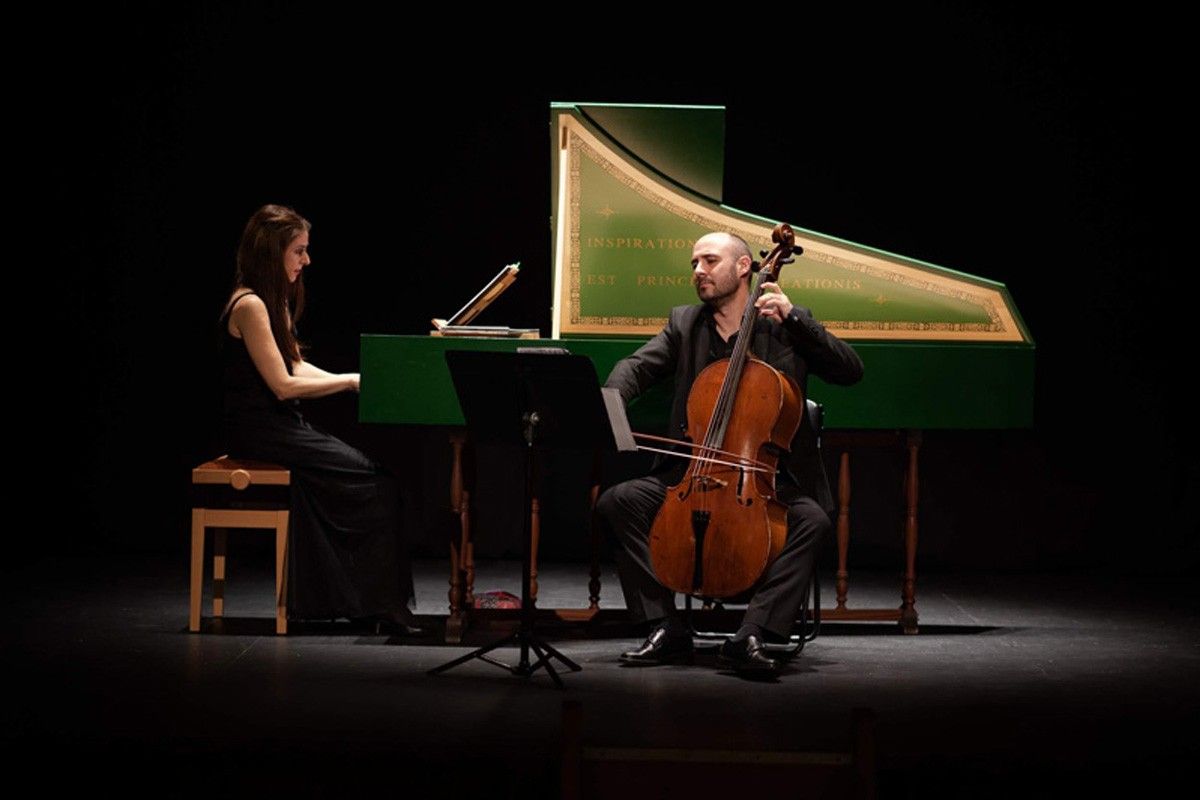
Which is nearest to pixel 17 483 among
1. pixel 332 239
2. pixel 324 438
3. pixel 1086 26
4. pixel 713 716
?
pixel 332 239

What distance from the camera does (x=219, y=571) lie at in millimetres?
4941

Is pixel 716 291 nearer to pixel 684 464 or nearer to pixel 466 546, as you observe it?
pixel 684 464

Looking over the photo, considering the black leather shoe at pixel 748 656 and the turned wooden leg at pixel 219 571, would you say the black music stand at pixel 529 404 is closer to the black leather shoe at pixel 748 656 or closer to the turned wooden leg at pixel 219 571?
the black leather shoe at pixel 748 656

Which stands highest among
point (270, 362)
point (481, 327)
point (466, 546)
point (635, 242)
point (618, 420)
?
point (635, 242)

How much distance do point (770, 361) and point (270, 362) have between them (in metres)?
1.39

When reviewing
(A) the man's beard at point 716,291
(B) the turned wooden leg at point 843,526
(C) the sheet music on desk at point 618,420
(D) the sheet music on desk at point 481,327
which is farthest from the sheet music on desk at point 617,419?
(B) the turned wooden leg at point 843,526

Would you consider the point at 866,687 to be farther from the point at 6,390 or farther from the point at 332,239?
the point at 6,390

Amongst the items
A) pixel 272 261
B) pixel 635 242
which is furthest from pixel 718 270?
pixel 272 261

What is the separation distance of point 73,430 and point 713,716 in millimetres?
3283

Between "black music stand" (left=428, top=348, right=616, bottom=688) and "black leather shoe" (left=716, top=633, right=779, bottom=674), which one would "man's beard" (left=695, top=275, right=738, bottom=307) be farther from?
"black leather shoe" (left=716, top=633, right=779, bottom=674)

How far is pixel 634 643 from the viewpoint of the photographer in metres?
4.73

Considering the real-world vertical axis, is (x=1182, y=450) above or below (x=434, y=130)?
below

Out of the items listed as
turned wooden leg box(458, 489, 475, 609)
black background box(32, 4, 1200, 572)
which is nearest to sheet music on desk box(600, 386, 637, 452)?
turned wooden leg box(458, 489, 475, 609)

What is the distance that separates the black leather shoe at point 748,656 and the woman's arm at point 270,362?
1294 millimetres
